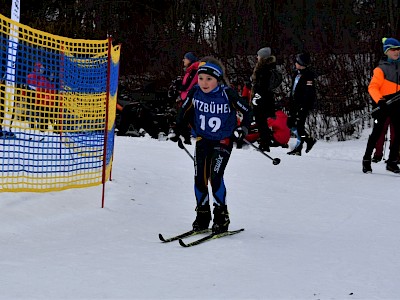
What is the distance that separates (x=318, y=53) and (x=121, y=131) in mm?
6165

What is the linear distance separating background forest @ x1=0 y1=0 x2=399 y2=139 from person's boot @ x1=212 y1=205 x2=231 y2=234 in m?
12.5

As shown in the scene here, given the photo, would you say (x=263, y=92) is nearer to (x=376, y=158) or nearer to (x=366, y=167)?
(x=376, y=158)

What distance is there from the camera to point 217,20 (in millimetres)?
26875

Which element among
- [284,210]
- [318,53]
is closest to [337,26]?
[318,53]

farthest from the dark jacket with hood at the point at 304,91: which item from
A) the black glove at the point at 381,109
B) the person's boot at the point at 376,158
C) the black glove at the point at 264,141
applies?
the black glove at the point at 381,109

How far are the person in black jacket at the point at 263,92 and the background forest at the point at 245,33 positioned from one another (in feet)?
18.1

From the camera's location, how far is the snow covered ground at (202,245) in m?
4.72

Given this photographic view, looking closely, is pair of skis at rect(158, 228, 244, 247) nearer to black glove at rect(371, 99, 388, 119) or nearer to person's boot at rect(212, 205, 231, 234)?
person's boot at rect(212, 205, 231, 234)

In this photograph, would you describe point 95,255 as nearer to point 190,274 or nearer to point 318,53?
point 190,274

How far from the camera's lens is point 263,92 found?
13.5 metres

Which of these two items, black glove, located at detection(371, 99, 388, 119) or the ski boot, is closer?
black glove, located at detection(371, 99, 388, 119)

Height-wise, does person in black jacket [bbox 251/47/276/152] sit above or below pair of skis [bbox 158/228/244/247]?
above

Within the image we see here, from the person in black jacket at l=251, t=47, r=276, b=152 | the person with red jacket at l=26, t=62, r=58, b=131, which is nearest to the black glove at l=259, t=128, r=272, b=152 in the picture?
the person in black jacket at l=251, t=47, r=276, b=152

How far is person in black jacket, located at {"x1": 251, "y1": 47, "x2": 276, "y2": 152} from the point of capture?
44.0ft
